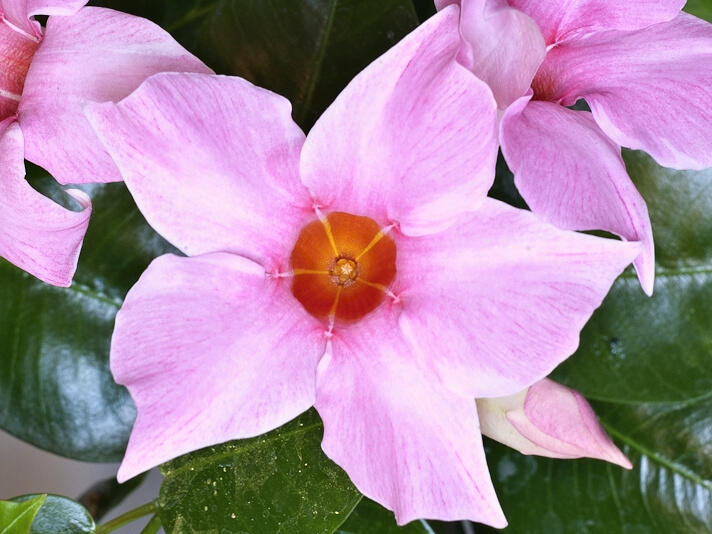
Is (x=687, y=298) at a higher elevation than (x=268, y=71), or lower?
lower

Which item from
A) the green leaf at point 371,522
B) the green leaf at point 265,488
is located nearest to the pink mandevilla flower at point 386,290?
the green leaf at point 265,488

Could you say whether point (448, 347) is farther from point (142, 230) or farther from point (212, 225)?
point (142, 230)

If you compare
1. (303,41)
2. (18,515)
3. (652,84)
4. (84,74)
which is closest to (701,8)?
(652,84)

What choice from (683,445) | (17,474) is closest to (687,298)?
(683,445)

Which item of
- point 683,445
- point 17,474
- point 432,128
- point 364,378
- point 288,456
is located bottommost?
point 17,474

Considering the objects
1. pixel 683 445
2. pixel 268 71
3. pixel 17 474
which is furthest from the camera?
pixel 17 474

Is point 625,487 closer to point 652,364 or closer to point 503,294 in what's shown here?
point 652,364

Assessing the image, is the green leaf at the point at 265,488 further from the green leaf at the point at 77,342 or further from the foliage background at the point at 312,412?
the green leaf at the point at 77,342
